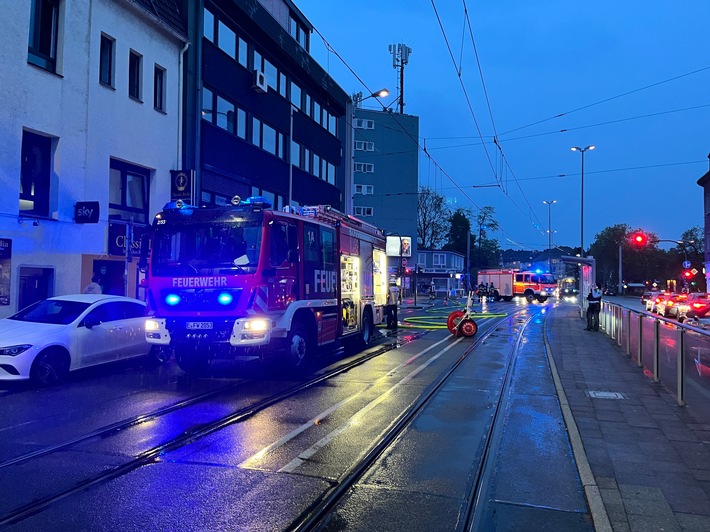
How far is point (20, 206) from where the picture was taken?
43.8 ft

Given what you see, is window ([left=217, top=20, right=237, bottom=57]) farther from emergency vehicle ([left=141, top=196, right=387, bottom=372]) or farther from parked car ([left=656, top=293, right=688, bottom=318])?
parked car ([left=656, top=293, right=688, bottom=318])

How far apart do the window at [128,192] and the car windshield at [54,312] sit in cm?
603

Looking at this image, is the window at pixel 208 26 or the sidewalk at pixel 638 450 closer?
the sidewalk at pixel 638 450

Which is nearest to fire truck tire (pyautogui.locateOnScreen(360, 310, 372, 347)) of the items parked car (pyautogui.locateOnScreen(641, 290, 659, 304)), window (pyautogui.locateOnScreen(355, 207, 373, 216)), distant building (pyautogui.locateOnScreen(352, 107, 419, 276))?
parked car (pyautogui.locateOnScreen(641, 290, 659, 304))

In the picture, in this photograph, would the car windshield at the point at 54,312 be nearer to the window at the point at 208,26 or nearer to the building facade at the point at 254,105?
the building facade at the point at 254,105

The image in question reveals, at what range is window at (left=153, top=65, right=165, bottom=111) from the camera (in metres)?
17.8

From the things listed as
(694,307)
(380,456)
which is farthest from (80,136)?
(694,307)

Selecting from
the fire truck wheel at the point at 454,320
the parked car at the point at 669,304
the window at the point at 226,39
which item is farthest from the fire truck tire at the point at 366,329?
the parked car at the point at 669,304

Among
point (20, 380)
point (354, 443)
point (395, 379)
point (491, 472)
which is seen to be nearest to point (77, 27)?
point (20, 380)

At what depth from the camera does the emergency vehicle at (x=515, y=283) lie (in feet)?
168

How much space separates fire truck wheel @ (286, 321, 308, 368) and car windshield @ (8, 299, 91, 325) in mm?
3812

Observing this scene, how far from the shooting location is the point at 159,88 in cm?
1797

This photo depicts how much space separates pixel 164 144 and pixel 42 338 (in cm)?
1026

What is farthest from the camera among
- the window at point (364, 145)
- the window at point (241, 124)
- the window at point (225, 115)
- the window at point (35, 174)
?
the window at point (364, 145)
